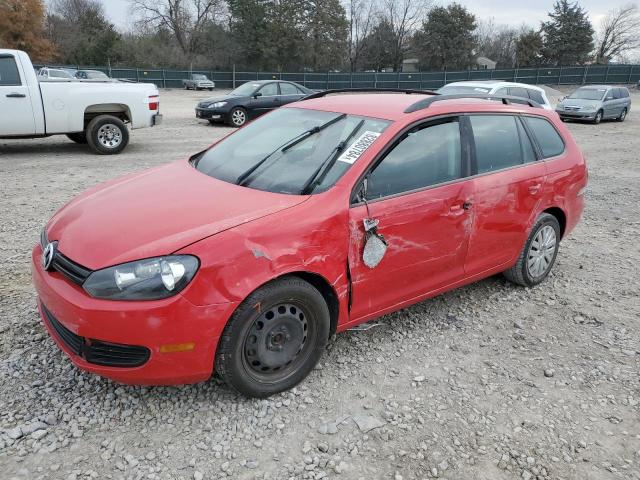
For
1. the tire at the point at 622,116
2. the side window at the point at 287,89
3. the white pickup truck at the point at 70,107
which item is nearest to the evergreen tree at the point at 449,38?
the tire at the point at 622,116

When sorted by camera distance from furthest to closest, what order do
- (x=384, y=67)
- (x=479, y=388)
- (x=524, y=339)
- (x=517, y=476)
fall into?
(x=384, y=67), (x=524, y=339), (x=479, y=388), (x=517, y=476)

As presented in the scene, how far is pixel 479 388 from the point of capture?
3.07 metres

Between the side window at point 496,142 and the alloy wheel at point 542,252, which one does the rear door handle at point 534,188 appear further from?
the alloy wheel at point 542,252

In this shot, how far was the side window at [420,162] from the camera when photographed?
309 centimetres

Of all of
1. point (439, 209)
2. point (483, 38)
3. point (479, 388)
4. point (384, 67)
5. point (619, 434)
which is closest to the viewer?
point (619, 434)

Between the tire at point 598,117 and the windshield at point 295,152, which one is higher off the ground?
the windshield at point 295,152

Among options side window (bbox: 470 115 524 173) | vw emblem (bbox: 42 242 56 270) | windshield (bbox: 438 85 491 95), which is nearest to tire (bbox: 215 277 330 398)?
vw emblem (bbox: 42 242 56 270)

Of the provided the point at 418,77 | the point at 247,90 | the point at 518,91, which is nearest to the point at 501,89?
the point at 518,91

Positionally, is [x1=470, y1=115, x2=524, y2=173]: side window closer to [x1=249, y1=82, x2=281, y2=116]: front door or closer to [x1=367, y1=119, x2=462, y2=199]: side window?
[x1=367, y1=119, x2=462, y2=199]: side window

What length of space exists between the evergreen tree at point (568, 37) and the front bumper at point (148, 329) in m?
66.2

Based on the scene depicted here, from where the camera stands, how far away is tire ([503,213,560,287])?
423cm

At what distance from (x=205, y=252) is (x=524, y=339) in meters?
2.45

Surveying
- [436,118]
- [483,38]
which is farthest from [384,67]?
[436,118]

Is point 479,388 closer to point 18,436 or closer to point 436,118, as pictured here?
point 436,118
